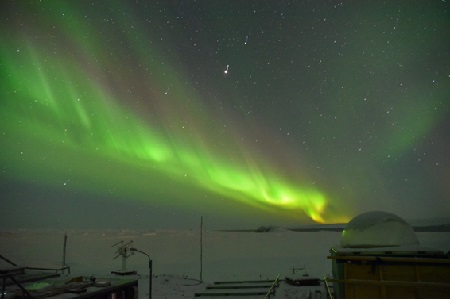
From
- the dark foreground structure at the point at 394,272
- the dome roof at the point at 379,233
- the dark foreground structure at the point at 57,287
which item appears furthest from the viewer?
the dome roof at the point at 379,233

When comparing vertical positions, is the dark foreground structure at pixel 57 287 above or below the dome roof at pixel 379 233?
below

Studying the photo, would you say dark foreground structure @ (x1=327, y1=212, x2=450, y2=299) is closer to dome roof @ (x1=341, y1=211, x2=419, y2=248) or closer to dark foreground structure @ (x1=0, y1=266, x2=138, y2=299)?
dome roof @ (x1=341, y1=211, x2=419, y2=248)

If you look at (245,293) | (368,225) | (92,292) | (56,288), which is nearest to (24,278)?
(56,288)

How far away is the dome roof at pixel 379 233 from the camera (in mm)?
20328

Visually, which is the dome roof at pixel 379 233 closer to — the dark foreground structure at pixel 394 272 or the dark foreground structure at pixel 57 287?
the dark foreground structure at pixel 394 272

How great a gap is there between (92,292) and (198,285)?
32508mm

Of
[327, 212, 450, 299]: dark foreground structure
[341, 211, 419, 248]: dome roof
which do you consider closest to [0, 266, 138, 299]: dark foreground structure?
[327, 212, 450, 299]: dark foreground structure

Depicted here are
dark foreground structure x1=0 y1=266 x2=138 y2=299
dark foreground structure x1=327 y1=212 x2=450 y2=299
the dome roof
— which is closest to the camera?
dark foreground structure x1=327 y1=212 x2=450 y2=299

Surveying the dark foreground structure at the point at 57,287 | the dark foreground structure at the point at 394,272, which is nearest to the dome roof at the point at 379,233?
the dark foreground structure at the point at 394,272

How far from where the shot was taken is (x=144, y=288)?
43.0 m

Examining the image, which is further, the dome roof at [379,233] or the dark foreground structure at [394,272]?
the dome roof at [379,233]

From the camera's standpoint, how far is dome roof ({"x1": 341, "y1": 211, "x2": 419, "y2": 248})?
2033 centimetres

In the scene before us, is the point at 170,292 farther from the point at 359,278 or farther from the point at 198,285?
the point at 359,278

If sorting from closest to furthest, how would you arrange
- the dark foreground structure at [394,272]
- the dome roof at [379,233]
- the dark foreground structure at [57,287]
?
1. the dark foreground structure at [394,272]
2. the dark foreground structure at [57,287]
3. the dome roof at [379,233]
